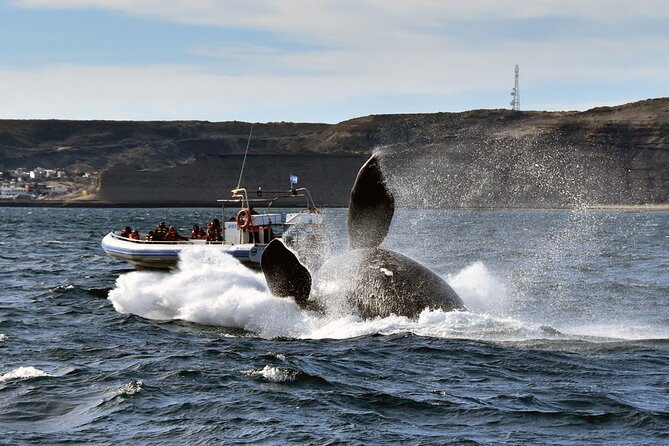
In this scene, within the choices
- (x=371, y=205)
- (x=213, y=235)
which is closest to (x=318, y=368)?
(x=371, y=205)

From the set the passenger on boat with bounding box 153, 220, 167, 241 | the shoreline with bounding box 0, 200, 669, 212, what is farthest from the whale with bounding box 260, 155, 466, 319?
the shoreline with bounding box 0, 200, 669, 212

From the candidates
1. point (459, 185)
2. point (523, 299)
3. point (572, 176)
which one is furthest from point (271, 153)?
point (523, 299)

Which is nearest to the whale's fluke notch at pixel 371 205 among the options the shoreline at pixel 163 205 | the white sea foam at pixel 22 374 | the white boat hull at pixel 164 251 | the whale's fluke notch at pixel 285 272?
the whale's fluke notch at pixel 285 272

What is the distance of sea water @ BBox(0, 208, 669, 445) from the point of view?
1259cm

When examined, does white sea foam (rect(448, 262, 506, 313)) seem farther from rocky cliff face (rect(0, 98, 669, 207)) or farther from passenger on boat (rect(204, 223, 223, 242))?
rocky cliff face (rect(0, 98, 669, 207))

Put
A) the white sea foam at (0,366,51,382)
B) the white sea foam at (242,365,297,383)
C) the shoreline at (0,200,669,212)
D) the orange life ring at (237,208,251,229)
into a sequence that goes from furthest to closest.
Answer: the shoreline at (0,200,669,212)
the orange life ring at (237,208,251,229)
the white sea foam at (0,366,51,382)
the white sea foam at (242,365,297,383)

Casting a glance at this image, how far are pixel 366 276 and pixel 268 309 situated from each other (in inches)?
99.4

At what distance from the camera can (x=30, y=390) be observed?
1459 cm

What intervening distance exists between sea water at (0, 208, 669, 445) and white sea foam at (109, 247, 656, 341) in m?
0.04

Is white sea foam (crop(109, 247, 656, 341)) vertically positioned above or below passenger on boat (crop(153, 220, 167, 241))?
below

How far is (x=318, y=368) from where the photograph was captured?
1567cm

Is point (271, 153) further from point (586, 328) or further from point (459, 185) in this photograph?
point (586, 328)

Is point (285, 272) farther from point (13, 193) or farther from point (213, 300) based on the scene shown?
point (13, 193)

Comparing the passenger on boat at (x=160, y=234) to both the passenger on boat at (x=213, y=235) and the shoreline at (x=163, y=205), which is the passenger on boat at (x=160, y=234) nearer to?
the passenger on boat at (x=213, y=235)
